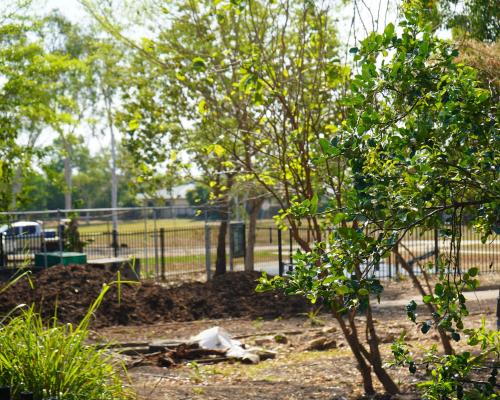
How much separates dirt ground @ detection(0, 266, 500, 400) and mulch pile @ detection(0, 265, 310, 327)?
17 millimetres

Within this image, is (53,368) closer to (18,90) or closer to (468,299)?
(468,299)

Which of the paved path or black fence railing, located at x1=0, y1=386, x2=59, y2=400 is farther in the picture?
the paved path

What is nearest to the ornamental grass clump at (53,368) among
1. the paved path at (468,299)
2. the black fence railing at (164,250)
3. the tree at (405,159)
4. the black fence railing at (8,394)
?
the black fence railing at (8,394)

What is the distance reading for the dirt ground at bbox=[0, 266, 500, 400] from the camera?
26.2 ft

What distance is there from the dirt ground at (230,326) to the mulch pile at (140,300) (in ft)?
0.06

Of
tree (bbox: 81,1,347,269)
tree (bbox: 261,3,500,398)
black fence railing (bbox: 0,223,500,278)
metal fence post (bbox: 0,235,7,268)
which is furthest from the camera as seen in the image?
black fence railing (bbox: 0,223,500,278)

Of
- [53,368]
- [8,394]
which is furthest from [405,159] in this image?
[8,394]

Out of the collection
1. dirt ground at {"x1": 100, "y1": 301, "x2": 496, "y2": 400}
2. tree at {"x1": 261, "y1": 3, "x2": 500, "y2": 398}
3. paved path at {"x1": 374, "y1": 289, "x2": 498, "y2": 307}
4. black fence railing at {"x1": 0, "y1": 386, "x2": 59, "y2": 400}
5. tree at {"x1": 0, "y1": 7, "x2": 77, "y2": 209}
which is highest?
tree at {"x1": 0, "y1": 7, "x2": 77, "y2": 209}

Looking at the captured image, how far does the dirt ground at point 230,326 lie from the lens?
800cm

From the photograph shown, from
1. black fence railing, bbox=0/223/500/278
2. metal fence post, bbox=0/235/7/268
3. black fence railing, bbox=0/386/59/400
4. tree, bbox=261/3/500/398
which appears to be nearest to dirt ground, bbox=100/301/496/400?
black fence railing, bbox=0/386/59/400

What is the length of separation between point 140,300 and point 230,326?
2.16 metres

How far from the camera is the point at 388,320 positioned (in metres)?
12.7

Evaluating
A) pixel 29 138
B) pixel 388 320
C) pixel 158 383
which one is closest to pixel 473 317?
pixel 388 320

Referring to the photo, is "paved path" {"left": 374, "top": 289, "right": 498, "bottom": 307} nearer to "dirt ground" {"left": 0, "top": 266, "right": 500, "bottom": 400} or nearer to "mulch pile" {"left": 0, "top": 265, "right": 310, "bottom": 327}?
"dirt ground" {"left": 0, "top": 266, "right": 500, "bottom": 400}
